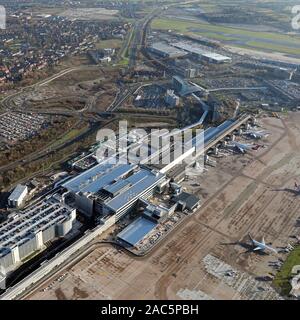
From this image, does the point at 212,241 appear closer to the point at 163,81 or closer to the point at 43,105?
the point at 43,105

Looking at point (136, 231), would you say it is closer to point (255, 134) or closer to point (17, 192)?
point (17, 192)

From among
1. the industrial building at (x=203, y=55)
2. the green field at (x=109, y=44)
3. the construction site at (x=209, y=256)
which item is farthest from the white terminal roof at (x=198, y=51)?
the construction site at (x=209, y=256)

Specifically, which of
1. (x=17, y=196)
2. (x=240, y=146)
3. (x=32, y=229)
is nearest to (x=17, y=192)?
(x=17, y=196)

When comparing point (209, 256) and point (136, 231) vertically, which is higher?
point (136, 231)

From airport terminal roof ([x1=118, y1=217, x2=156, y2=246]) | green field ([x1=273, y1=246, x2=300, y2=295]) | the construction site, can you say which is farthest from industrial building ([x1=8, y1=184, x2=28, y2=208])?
green field ([x1=273, y1=246, x2=300, y2=295])

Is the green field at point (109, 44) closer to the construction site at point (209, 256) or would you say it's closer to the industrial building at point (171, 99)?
the industrial building at point (171, 99)

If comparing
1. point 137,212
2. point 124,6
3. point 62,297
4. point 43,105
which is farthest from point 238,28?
point 62,297
